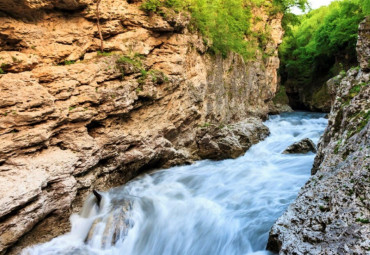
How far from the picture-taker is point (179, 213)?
6.79 meters

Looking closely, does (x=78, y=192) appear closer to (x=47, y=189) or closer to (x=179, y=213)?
(x=47, y=189)

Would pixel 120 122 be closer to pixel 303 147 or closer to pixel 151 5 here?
pixel 151 5

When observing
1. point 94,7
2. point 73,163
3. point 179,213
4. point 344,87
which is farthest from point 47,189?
point 344,87

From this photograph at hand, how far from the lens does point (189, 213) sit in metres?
6.75

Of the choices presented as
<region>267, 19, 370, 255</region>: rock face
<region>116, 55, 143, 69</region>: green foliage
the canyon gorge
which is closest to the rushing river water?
the canyon gorge

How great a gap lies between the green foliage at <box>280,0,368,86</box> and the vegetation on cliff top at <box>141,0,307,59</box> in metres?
4.69

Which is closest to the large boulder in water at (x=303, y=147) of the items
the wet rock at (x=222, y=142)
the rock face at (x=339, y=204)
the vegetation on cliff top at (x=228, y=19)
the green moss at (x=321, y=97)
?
the wet rock at (x=222, y=142)

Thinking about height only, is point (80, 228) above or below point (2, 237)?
below

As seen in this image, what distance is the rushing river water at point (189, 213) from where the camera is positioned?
18.4 ft

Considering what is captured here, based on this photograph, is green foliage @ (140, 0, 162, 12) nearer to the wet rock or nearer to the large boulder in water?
the wet rock

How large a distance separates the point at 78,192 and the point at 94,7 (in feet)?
20.0

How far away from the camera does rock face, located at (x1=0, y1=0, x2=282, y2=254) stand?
5.79 m

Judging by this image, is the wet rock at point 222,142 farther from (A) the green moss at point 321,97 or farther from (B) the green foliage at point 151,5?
(A) the green moss at point 321,97

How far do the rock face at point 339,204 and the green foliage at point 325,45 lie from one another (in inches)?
737
